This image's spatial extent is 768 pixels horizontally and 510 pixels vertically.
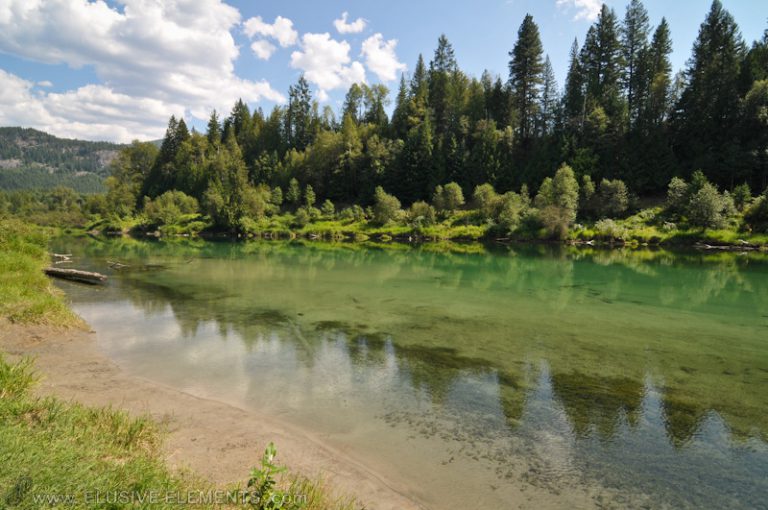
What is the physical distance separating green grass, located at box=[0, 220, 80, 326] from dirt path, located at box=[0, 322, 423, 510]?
60.0 inches

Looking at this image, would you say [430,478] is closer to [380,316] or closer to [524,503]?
[524,503]

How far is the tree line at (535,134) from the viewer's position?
67875 mm

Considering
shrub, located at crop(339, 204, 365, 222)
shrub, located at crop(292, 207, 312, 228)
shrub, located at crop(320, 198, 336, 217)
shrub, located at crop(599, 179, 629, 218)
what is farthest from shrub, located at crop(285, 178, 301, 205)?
shrub, located at crop(599, 179, 629, 218)

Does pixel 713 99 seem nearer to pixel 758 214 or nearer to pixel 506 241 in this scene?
pixel 758 214

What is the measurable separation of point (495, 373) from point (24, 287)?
19.5 m

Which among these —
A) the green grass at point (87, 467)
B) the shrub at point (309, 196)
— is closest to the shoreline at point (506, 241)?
the shrub at point (309, 196)

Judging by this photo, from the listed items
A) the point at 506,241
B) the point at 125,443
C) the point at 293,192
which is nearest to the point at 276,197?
the point at 293,192

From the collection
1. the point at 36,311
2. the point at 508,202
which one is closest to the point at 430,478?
the point at 36,311

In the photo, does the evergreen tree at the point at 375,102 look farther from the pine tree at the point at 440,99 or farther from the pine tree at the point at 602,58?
the pine tree at the point at 602,58

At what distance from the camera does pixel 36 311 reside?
15523mm

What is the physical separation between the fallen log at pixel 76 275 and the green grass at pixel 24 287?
132 cm

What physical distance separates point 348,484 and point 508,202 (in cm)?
6588

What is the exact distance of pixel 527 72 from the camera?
87.9m

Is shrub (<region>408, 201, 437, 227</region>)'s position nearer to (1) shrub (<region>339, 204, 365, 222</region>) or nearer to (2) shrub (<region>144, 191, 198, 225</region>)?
(1) shrub (<region>339, 204, 365, 222</region>)
